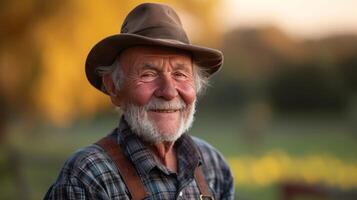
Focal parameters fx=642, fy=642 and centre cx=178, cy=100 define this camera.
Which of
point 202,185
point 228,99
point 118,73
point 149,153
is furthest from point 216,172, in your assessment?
point 228,99

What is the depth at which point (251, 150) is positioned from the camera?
18375 millimetres

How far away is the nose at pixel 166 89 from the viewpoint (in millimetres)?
2760

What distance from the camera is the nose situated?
276cm

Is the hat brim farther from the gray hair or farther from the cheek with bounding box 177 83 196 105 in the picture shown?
the cheek with bounding box 177 83 196 105

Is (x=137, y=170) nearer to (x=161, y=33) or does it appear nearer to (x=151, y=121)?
(x=151, y=121)

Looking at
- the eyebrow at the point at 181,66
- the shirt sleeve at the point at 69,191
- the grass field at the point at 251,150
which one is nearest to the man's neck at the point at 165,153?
the eyebrow at the point at 181,66

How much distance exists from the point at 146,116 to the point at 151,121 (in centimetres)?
→ 3

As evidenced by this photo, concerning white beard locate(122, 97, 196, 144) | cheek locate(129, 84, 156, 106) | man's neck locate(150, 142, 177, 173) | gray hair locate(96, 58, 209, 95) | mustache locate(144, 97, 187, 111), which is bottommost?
man's neck locate(150, 142, 177, 173)

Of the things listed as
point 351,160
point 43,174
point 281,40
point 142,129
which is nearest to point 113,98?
point 142,129

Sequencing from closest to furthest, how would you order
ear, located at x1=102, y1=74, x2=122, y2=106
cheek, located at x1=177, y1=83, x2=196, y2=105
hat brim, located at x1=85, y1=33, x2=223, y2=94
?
hat brim, located at x1=85, y1=33, x2=223, y2=94
cheek, located at x1=177, y1=83, x2=196, y2=105
ear, located at x1=102, y1=74, x2=122, y2=106

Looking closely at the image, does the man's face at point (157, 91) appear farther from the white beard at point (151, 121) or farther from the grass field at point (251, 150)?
the grass field at point (251, 150)

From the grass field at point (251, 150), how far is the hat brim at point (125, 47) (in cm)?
753

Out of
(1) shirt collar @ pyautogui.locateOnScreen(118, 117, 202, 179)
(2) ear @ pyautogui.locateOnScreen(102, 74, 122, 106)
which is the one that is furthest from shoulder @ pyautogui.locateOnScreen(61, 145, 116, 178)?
(2) ear @ pyautogui.locateOnScreen(102, 74, 122, 106)

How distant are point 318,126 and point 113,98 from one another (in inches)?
738
